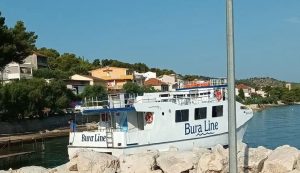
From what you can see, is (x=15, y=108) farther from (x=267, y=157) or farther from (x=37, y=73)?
(x=267, y=157)

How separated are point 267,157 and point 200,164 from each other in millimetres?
1887

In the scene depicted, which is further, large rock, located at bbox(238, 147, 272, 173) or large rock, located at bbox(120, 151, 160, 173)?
large rock, located at bbox(120, 151, 160, 173)

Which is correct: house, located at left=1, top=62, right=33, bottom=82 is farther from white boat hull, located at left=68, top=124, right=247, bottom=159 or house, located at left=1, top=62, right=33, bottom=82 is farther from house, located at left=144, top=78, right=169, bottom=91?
white boat hull, located at left=68, top=124, right=247, bottom=159

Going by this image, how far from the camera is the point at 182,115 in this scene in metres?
26.4

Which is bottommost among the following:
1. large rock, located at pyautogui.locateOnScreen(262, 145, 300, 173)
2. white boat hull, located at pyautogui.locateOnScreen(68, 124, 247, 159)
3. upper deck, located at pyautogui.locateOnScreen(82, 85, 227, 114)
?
white boat hull, located at pyautogui.locateOnScreen(68, 124, 247, 159)

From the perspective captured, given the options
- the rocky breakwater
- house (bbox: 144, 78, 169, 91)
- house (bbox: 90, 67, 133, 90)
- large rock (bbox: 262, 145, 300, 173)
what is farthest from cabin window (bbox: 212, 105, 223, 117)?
house (bbox: 144, 78, 169, 91)

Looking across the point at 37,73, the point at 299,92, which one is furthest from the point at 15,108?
the point at 299,92

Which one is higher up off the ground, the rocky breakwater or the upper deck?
the upper deck

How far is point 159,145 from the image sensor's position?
25000 millimetres

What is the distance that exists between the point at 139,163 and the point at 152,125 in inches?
354

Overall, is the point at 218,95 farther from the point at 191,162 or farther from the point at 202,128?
the point at 191,162

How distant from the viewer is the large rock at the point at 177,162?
Result: 15023mm

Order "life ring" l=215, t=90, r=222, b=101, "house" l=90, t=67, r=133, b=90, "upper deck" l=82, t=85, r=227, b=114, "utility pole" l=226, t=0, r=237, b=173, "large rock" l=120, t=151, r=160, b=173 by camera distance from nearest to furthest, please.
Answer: "utility pole" l=226, t=0, r=237, b=173, "large rock" l=120, t=151, r=160, b=173, "upper deck" l=82, t=85, r=227, b=114, "life ring" l=215, t=90, r=222, b=101, "house" l=90, t=67, r=133, b=90

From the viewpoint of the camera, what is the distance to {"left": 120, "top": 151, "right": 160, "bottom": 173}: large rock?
15977mm
